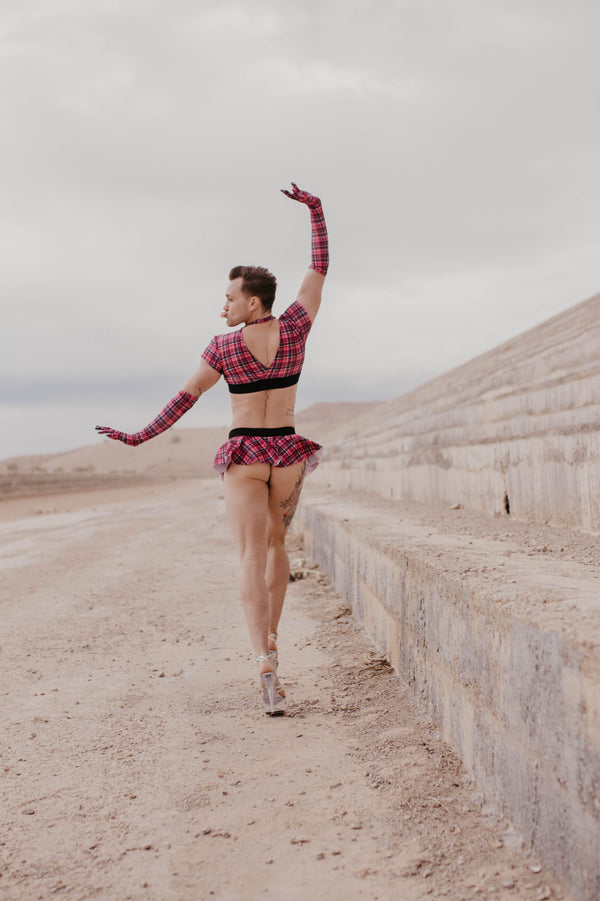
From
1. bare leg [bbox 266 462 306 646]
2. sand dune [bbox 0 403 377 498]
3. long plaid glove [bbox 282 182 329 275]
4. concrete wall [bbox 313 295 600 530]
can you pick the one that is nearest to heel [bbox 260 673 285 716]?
bare leg [bbox 266 462 306 646]

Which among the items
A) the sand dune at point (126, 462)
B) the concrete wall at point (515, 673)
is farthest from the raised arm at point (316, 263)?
the sand dune at point (126, 462)

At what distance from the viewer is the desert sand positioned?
6.40ft

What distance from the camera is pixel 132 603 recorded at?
19.4 ft

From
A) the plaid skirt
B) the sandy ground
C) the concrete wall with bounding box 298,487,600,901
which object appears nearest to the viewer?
the concrete wall with bounding box 298,487,600,901

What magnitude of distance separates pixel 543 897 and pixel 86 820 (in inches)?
53.2

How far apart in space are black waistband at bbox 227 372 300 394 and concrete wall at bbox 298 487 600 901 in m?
0.97

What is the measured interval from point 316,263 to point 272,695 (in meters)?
1.98

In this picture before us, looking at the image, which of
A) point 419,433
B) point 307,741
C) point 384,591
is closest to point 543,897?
point 307,741

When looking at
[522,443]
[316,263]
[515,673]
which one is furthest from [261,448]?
[522,443]

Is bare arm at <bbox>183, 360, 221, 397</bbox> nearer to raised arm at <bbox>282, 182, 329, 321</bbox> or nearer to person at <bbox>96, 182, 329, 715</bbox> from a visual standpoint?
person at <bbox>96, 182, 329, 715</bbox>

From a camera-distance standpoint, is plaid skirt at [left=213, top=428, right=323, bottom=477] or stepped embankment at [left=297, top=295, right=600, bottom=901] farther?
plaid skirt at [left=213, top=428, right=323, bottom=477]

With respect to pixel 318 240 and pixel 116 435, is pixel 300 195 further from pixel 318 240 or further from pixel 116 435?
pixel 116 435

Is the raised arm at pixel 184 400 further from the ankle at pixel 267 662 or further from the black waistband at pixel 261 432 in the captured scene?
the ankle at pixel 267 662

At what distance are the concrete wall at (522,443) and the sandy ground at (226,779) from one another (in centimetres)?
154
